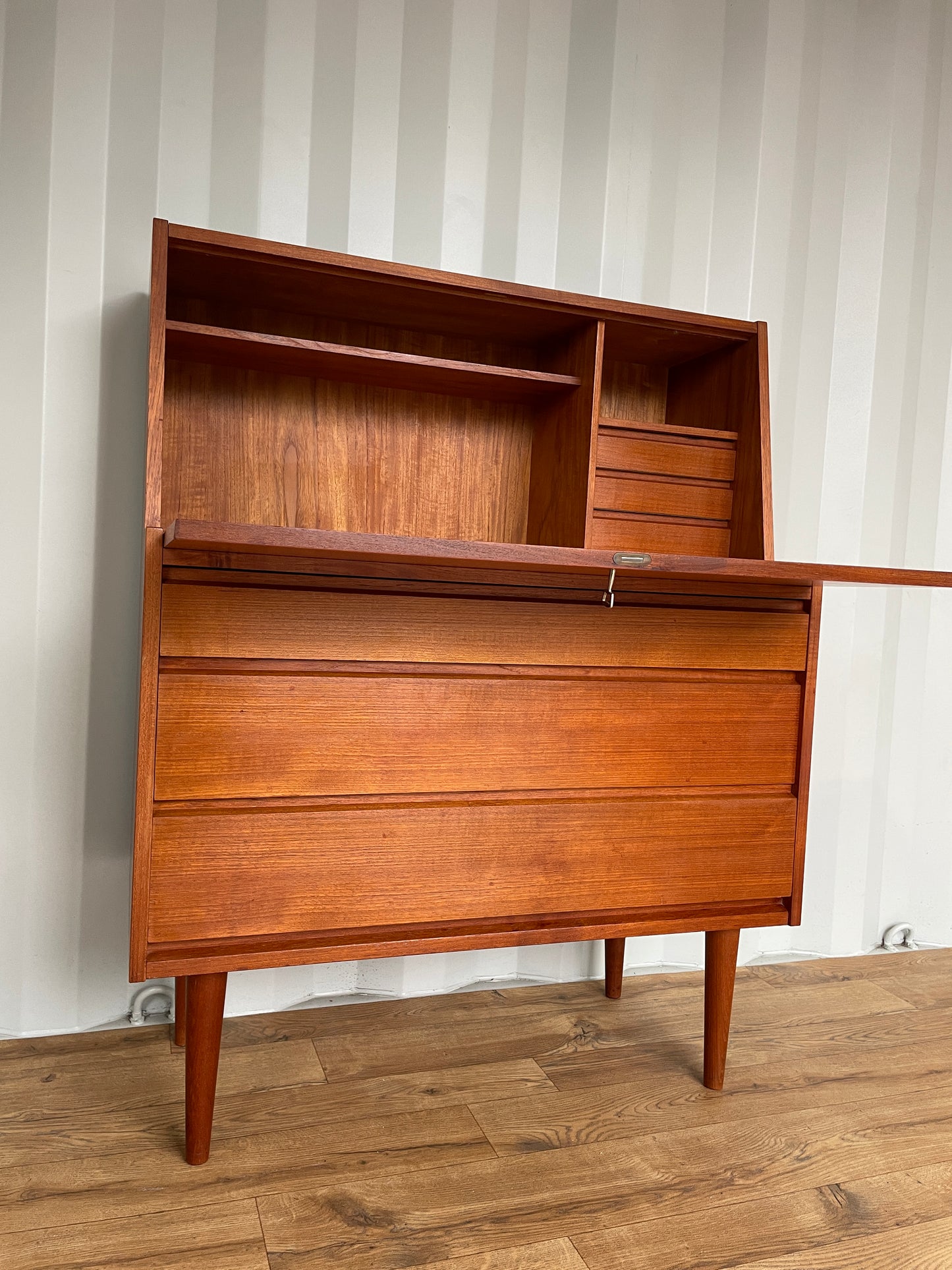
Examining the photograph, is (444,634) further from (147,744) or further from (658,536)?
(658,536)

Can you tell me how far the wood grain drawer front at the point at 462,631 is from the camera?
54.4 inches

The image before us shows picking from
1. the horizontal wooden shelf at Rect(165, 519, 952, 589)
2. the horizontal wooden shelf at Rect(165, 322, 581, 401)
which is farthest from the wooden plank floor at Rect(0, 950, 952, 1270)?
the horizontal wooden shelf at Rect(165, 322, 581, 401)

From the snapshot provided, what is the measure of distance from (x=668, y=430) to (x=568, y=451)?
0.21 m

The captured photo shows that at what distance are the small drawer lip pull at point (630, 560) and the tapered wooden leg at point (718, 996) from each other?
0.78 meters

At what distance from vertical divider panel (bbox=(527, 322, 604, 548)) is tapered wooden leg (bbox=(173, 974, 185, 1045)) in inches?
44.9

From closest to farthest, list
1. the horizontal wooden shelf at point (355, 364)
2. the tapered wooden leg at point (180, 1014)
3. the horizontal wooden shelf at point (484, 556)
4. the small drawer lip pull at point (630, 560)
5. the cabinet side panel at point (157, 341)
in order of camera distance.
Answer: the horizontal wooden shelf at point (484, 556)
the small drawer lip pull at point (630, 560)
the cabinet side panel at point (157, 341)
the horizontal wooden shelf at point (355, 364)
the tapered wooden leg at point (180, 1014)

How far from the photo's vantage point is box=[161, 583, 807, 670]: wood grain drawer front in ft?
4.54

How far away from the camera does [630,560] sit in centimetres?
134

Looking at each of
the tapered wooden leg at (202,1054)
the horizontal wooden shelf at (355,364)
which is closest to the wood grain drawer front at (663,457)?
the horizontal wooden shelf at (355,364)

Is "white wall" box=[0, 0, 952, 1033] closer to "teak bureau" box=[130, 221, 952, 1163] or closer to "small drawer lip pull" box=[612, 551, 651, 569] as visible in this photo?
"teak bureau" box=[130, 221, 952, 1163]

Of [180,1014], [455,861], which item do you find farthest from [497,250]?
[180,1014]

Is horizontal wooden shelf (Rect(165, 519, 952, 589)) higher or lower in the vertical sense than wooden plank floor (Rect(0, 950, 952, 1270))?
higher

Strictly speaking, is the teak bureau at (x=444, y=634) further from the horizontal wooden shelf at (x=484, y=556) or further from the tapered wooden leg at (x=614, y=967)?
the tapered wooden leg at (x=614, y=967)

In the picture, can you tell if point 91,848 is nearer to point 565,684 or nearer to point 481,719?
point 481,719
